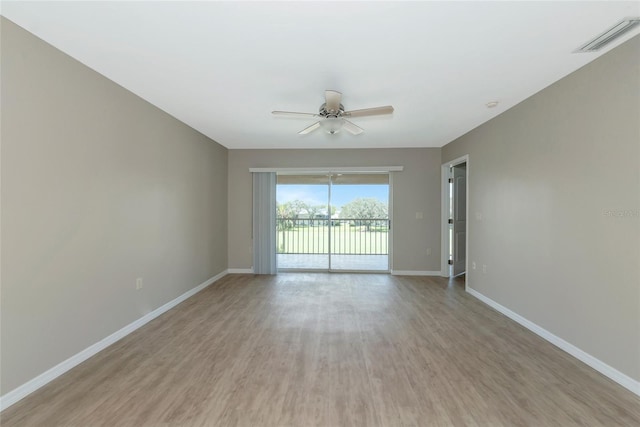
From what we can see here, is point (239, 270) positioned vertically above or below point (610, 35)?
below

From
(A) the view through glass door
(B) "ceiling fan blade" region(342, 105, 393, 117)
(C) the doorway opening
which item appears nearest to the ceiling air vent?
(B) "ceiling fan blade" region(342, 105, 393, 117)

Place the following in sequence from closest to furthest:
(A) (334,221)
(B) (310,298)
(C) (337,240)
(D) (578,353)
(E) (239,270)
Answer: (D) (578,353) < (B) (310,298) < (E) (239,270) < (A) (334,221) < (C) (337,240)

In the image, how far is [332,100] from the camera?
2.43 meters

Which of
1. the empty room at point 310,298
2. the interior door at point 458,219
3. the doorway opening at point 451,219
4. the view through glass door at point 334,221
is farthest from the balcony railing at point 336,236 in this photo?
the empty room at point 310,298

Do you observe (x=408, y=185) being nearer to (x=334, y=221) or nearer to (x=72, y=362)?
(x=334, y=221)

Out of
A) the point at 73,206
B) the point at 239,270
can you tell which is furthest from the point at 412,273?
the point at 73,206

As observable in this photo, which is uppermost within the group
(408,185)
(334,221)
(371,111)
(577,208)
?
(371,111)

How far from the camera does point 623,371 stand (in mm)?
1896

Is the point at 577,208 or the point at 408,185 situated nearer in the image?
the point at 577,208

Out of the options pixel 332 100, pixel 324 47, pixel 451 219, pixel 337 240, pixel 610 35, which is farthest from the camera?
pixel 337 240

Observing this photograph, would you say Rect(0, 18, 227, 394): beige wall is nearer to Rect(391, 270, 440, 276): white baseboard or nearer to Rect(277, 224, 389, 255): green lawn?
Rect(277, 224, 389, 255): green lawn

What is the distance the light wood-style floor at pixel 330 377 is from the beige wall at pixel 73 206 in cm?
33

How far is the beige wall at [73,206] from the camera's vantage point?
5.58ft

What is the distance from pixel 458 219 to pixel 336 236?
96.2 inches
